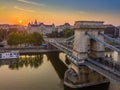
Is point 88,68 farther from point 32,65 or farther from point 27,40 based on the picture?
point 27,40

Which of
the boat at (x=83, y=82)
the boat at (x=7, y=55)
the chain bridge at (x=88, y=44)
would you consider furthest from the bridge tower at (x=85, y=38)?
the boat at (x=7, y=55)

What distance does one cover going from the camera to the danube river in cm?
2565

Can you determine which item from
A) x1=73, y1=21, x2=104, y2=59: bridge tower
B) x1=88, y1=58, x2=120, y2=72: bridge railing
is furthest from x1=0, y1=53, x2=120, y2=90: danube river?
x1=73, y1=21, x2=104, y2=59: bridge tower

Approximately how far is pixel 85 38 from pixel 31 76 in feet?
33.2

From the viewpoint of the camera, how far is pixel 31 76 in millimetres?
30359

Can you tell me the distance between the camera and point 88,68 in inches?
997

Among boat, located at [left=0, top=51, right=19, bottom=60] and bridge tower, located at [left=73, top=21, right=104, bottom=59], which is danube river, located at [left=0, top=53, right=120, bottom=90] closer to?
boat, located at [left=0, top=51, right=19, bottom=60]

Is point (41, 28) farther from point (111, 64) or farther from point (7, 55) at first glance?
point (111, 64)

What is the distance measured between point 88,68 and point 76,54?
218cm

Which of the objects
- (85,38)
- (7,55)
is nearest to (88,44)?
(85,38)

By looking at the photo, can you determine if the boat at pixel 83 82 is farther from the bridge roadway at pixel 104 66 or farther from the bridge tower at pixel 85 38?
the bridge tower at pixel 85 38

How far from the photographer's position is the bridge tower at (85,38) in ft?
81.8

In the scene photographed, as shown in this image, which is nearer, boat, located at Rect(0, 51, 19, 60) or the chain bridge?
the chain bridge

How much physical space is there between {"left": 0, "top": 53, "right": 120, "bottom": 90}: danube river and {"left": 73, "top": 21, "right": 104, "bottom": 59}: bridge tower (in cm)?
435
